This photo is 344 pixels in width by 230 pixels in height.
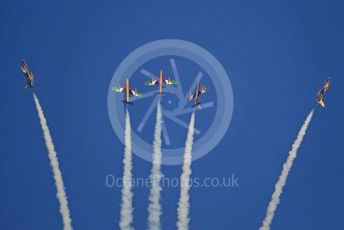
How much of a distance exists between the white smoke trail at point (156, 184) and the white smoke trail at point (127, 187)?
182cm

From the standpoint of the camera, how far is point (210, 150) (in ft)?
128

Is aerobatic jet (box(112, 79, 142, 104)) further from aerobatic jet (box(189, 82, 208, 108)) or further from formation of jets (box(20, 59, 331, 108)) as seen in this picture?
aerobatic jet (box(189, 82, 208, 108))

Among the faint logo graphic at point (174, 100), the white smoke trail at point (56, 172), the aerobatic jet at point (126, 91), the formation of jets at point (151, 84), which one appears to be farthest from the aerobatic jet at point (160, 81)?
the white smoke trail at point (56, 172)

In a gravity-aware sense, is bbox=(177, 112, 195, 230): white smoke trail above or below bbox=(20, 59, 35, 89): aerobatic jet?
below

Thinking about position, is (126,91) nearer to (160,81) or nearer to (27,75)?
(160,81)

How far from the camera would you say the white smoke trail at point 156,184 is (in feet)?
115

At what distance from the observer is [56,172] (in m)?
36.2

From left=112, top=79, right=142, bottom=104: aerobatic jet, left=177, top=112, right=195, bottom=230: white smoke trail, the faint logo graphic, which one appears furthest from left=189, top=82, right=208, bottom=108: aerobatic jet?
left=112, top=79, right=142, bottom=104: aerobatic jet

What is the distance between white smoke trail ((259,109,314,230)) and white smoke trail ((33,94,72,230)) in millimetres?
17490

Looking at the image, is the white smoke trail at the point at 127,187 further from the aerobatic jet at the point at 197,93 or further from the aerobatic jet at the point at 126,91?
the aerobatic jet at the point at 197,93

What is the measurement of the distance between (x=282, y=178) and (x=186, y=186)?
8.98 meters

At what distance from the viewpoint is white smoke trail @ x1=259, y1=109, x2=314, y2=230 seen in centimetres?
3609

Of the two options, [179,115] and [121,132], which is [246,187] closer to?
[179,115]

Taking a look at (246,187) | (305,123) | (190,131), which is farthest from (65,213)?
(305,123)
